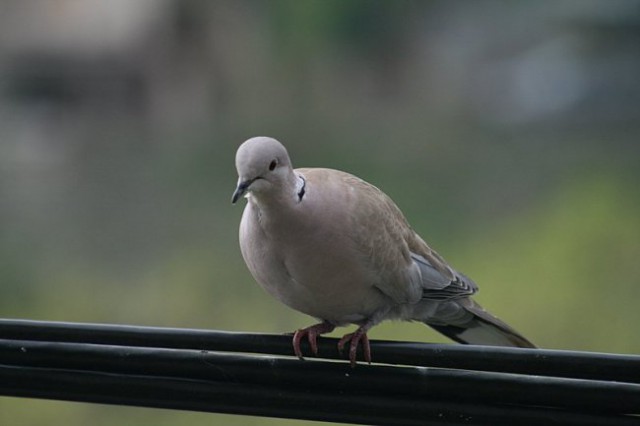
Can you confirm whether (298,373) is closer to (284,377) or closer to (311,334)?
(284,377)

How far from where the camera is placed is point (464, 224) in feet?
25.9

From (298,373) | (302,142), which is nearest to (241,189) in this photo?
(298,373)

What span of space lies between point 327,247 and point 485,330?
1.89ft

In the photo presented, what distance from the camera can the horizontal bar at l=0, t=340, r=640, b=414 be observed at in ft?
5.06

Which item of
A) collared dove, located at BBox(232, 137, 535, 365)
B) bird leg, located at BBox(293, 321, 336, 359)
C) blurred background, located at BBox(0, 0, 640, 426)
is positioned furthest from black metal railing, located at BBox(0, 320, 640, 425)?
blurred background, located at BBox(0, 0, 640, 426)

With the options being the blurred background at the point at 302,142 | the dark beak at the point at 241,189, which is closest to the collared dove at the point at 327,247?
the dark beak at the point at 241,189

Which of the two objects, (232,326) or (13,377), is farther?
(232,326)

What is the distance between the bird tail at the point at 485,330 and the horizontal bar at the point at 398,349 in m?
0.85

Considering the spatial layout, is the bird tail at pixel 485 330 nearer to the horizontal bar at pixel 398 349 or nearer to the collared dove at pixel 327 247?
the collared dove at pixel 327 247

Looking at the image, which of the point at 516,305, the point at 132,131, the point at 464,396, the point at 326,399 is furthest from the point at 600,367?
the point at 132,131

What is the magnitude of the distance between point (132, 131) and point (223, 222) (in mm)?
2231

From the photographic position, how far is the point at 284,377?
1.64 m

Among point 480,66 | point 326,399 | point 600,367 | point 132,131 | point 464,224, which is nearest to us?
point 600,367

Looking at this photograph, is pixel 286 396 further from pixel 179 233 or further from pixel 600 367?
pixel 179 233
